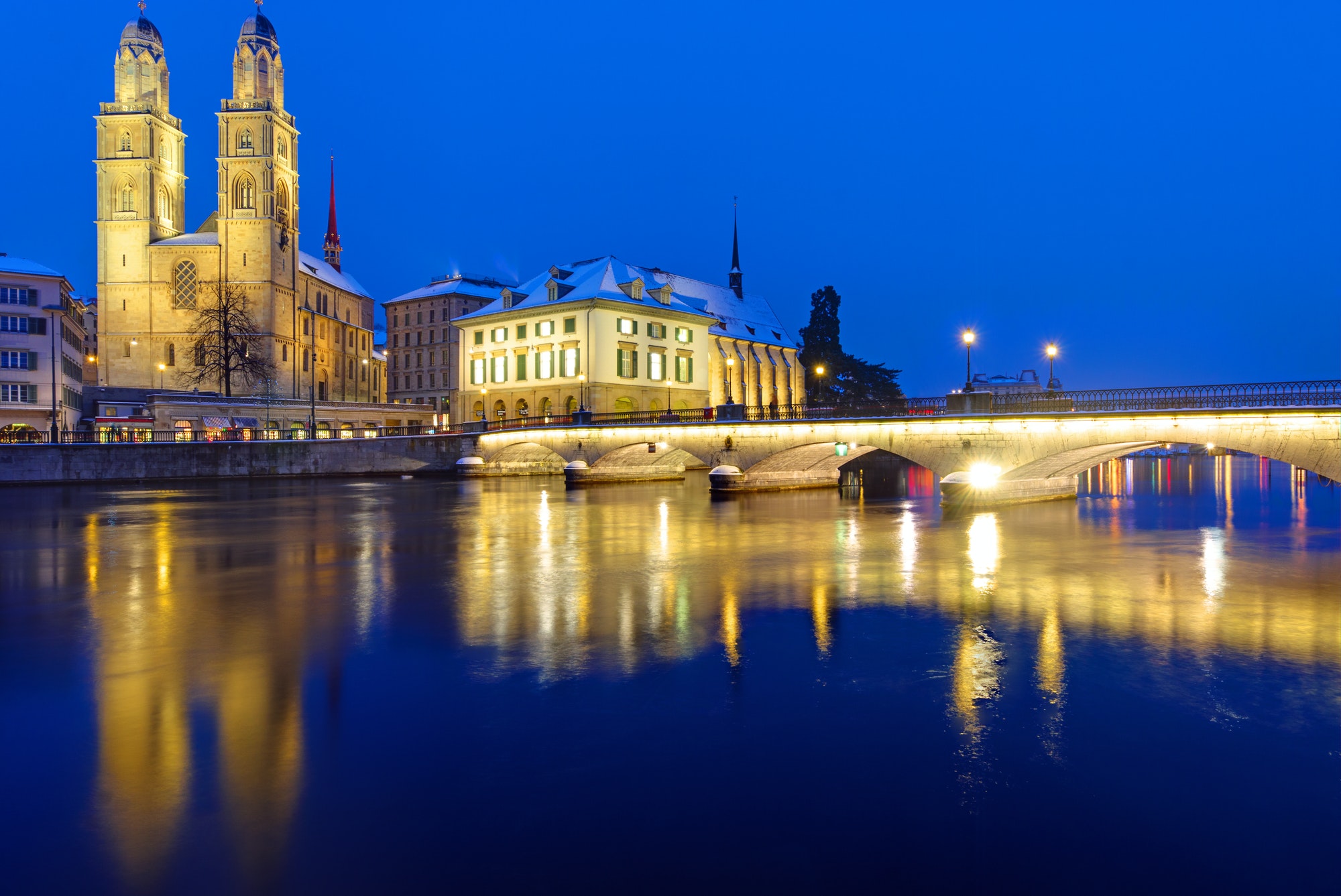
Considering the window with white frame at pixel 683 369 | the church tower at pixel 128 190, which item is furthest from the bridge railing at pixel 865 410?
the church tower at pixel 128 190

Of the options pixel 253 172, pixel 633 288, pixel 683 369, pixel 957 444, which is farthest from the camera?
pixel 253 172

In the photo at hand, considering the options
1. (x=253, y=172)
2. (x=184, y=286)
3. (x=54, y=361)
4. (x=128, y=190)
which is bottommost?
(x=54, y=361)

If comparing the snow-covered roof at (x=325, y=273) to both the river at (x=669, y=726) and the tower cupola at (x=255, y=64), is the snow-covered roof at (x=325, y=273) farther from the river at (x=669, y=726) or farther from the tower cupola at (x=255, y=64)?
the river at (x=669, y=726)

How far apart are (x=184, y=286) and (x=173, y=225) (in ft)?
29.9

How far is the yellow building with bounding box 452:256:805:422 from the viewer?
69625 millimetres

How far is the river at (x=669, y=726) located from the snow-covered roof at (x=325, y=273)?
286 feet

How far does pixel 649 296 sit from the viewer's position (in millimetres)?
76250

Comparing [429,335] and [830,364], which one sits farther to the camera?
[429,335]

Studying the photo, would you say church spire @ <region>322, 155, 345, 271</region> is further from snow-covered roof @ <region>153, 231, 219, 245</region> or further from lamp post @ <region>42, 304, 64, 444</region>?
lamp post @ <region>42, 304, 64, 444</region>

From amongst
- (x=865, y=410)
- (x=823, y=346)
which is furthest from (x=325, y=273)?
(x=865, y=410)

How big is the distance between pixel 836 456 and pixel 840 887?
4380 centimetres

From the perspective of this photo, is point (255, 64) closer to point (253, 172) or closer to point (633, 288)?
point (253, 172)

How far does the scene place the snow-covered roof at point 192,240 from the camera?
8431 centimetres

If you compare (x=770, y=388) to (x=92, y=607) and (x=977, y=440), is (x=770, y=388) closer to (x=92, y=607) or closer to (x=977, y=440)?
(x=977, y=440)
